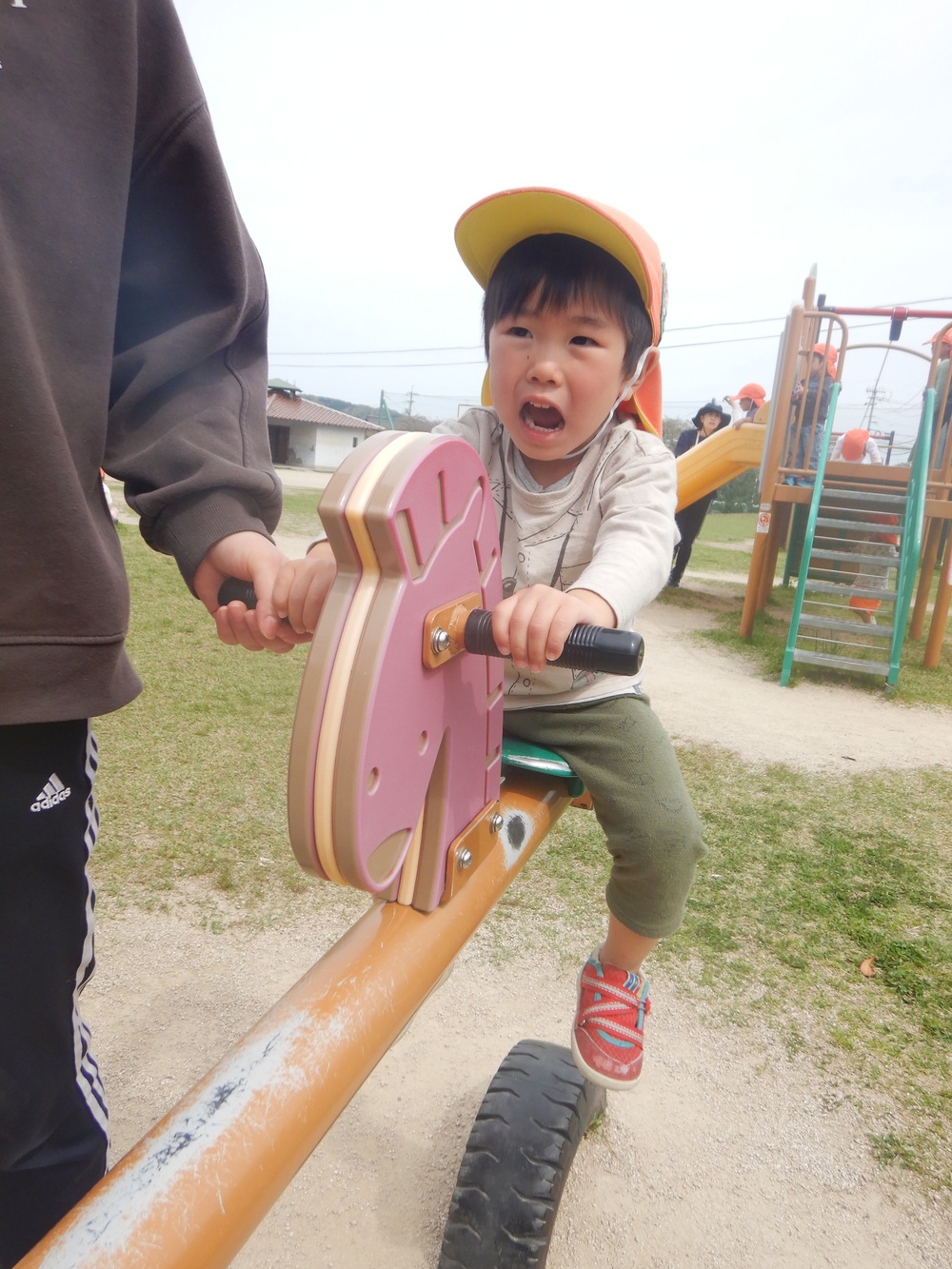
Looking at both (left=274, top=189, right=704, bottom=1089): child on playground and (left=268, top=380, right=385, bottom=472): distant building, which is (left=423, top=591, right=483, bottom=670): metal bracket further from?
(left=268, top=380, right=385, bottom=472): distant building

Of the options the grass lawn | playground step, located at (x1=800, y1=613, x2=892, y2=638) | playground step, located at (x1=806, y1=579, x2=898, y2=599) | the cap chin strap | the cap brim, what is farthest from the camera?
playground step, located at (x1=806, y1=579, x2=898, y2=599)

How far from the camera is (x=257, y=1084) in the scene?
566mm

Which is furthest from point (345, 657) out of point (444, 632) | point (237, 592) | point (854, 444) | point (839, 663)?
point (854, 444)

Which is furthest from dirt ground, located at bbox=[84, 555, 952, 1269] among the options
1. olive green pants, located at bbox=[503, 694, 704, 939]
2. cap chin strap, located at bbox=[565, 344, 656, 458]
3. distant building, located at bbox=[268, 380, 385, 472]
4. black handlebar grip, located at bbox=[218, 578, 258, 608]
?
distant building, located at bbox=[268, 380, 385, 472]

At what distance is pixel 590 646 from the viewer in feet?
2.22

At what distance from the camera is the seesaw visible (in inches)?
19.8

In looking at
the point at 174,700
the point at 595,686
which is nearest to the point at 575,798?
the point at 595,686

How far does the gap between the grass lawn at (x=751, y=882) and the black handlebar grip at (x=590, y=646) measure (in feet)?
3.88

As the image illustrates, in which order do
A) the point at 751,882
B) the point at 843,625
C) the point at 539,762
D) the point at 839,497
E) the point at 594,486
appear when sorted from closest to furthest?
1. the point at 539,762
2. the point at 594,486
3. the point at 751,882
4. the point at 843,625
5. the point at 839,497

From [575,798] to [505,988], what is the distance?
0.65 metres

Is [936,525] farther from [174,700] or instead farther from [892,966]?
[174,700]

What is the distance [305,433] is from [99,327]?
32.3 meters

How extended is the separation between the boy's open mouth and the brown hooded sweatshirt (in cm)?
42

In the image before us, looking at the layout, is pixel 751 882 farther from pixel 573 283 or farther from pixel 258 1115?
pixel 258 1115
